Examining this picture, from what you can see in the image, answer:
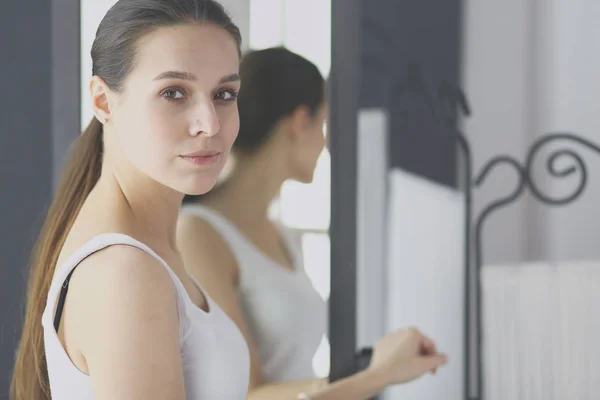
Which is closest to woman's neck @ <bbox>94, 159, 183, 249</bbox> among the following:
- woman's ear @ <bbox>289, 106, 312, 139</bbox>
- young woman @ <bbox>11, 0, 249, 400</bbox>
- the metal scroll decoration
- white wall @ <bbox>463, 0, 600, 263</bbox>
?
young woman @ <bbox>11, 0, 249, 400</bbox>

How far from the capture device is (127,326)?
1.57 ft

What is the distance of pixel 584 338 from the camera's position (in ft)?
3.96

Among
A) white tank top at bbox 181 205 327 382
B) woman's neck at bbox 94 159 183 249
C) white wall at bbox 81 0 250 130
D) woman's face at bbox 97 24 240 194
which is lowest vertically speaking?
white tank top at bbox 181 205 327 382

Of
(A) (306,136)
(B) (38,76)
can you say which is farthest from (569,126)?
(B) (38,76)

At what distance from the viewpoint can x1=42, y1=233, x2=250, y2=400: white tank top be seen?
52 cm

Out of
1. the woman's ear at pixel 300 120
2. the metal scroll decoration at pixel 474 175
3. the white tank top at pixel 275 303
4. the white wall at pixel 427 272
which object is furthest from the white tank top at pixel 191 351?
the metal scroll decoration at pixel 474 175

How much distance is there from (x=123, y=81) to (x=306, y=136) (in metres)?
0.36

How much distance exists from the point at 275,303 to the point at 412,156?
0.63 metres

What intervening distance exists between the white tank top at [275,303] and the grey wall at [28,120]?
14cm

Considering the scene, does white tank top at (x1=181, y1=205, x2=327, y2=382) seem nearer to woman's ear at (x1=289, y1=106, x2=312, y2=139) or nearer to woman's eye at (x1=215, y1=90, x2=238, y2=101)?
woman's ear at (x1=289, y1=106, x2=312, y2=139)

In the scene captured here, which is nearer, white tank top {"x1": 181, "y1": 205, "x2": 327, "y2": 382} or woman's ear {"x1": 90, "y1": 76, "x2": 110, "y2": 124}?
woman's ear {"x1": 90, "y1": 76, "x2": 110, "y2": 124}

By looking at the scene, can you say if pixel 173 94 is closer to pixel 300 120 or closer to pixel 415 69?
pixel 300 120

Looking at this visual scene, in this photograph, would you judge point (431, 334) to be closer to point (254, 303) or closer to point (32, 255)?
point (254, 303)

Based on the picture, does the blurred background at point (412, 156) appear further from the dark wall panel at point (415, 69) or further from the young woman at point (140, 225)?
the young woman at point (140, 225)
